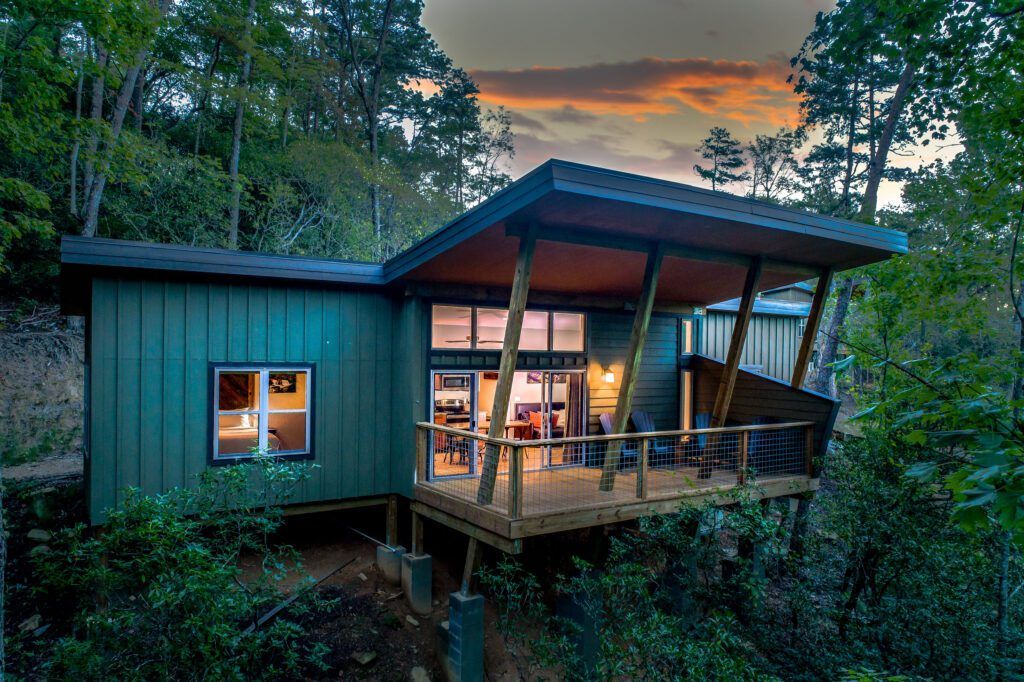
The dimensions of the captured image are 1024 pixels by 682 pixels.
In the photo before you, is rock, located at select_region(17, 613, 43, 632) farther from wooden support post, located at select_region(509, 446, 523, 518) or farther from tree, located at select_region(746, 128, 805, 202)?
tree, located at select_region(746, 128, 805, 202)

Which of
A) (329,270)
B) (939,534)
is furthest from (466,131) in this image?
(939,534)

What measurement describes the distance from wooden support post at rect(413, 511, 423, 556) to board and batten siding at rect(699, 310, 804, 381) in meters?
6.55

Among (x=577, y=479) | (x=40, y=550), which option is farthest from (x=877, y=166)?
(x=40, y=550)

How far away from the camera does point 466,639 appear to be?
236 inches

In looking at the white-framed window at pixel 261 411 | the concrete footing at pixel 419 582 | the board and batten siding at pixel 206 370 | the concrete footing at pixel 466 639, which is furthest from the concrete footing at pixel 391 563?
the white-framed window at pixel 261 411

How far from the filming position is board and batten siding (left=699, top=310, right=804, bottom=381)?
11148 mm

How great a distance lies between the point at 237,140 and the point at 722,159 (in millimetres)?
19034

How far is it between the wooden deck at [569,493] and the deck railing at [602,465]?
0.04ft

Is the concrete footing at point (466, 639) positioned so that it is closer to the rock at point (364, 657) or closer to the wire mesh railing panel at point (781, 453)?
the rock at point (364, 657)

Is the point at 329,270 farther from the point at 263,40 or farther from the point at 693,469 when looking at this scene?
the point at 263,40

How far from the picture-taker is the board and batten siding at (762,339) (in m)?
11.1

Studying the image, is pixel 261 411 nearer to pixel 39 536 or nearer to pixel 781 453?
pixel 39 536

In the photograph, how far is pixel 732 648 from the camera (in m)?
4.16

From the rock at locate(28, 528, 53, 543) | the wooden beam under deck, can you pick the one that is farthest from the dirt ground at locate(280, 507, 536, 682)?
the rock at locate(28, 528, 53, 543)
